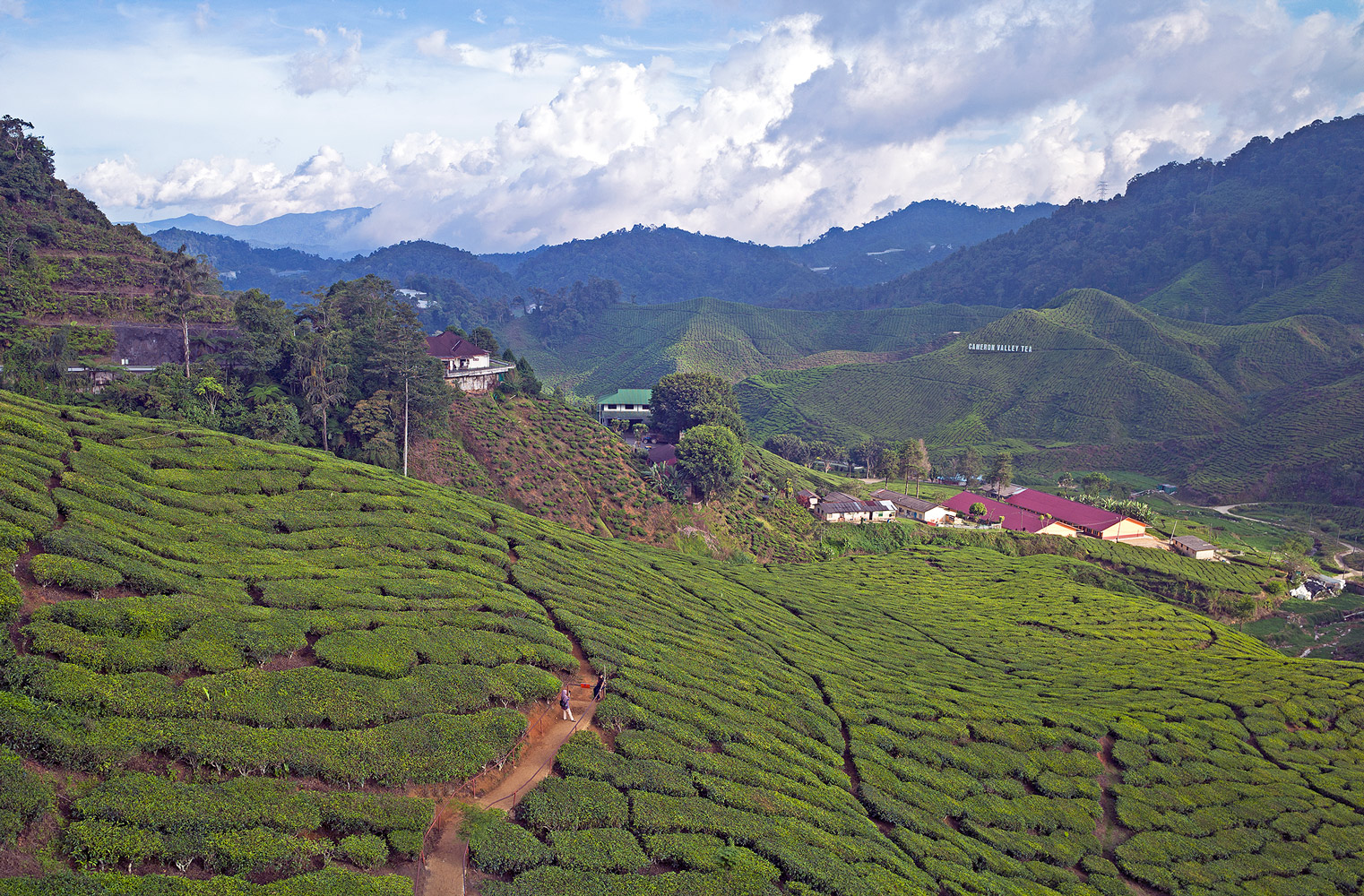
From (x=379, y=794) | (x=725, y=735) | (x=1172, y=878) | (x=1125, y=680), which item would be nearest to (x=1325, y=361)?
(x=1125, y=680)

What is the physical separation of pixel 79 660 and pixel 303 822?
679 cm

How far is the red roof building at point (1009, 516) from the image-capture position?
8219 cm

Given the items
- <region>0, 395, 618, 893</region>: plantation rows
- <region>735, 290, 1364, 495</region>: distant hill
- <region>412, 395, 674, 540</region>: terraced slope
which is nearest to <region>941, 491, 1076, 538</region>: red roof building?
<region>412, 395, 674, 540</region>: terraced slope

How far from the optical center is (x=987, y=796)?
27.5 m

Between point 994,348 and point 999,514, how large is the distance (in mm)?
96299

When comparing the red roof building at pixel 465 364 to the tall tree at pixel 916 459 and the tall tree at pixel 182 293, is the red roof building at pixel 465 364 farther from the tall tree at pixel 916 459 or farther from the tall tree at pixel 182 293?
the tall tree at pixel 916 459

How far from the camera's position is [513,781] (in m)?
18.6

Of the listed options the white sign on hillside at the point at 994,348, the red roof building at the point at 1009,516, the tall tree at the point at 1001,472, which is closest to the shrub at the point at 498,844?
the red roof building at the point at 1009,516

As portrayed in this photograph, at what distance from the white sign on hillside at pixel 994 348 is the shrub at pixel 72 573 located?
573 feet

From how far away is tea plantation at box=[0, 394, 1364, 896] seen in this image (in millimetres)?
14945

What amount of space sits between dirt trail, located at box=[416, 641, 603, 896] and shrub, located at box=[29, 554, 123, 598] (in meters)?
11.0

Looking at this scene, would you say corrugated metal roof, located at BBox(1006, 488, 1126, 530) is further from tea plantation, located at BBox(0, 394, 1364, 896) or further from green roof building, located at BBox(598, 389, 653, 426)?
green roof building, located at BBox(598, 389, 653, 426)

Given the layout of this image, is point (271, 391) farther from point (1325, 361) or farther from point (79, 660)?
point (1325, 361)

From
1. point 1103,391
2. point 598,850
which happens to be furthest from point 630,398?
point 598,850
